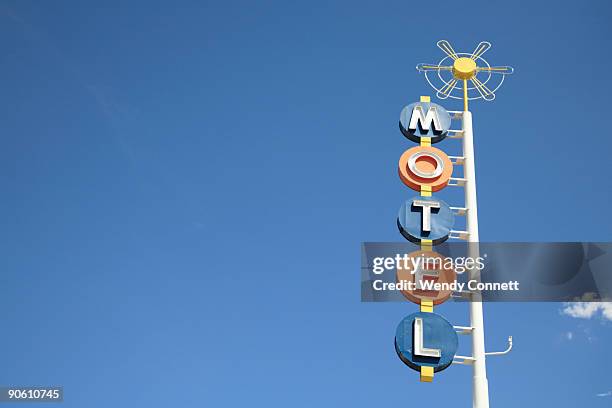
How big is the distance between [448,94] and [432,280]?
670 cm

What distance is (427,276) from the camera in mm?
25547

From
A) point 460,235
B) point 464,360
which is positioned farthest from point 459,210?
point 464,360

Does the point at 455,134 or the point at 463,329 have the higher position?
the point at 455,134

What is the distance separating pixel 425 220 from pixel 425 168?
1.95 meters

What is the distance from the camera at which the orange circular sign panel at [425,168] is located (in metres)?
27.0

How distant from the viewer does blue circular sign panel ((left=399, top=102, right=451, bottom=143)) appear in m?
28.0

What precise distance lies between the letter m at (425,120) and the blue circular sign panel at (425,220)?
254 cm

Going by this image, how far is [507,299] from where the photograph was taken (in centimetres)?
2589

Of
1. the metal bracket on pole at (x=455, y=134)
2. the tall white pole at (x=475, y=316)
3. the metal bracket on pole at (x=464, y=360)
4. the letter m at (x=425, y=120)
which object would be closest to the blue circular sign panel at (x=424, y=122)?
the letter m at (x=425, y=120)

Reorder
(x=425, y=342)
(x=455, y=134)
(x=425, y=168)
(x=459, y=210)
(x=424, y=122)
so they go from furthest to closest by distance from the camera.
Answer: (x=455, y=134) < (x=424, y=122) < (x=425, y=168) < (x=459, y=210) < (x=425, y=342)

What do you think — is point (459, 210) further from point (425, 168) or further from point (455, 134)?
point (455, 134)

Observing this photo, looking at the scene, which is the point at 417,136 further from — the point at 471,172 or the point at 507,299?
the point at 507,299

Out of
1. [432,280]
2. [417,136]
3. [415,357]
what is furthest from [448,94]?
[415,357]

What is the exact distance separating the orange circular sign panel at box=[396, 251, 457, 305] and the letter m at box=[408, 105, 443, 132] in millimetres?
4255
